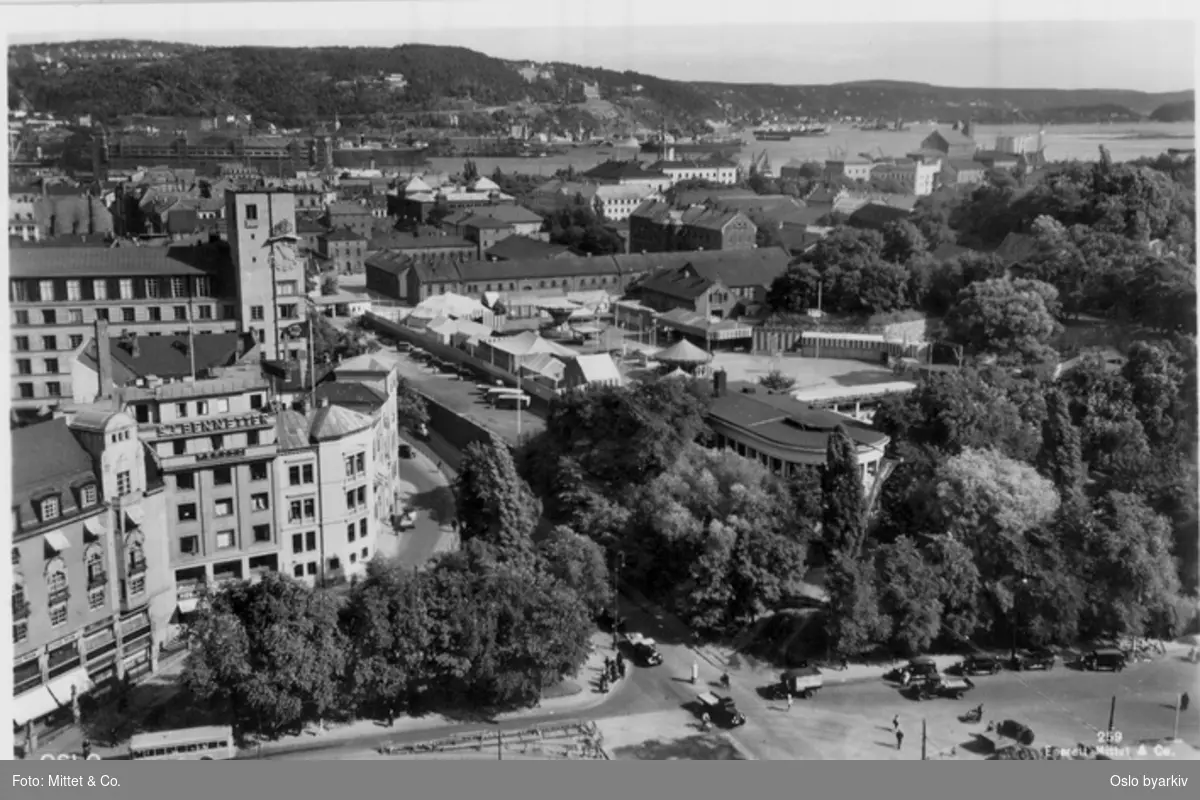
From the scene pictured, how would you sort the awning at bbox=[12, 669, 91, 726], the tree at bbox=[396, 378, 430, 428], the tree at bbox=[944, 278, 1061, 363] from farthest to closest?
the tree at bbox=[944, 278, 1061, 363] → the tree at bbox=[396, 378, 430, 428] → the awning at bbox=[12, 669, 91, 726]

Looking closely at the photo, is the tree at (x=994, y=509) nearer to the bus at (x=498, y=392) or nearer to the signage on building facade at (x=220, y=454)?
the signage on building facade at (x=220, y=454)

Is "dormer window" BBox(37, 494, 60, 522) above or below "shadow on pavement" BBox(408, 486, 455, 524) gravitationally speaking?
above

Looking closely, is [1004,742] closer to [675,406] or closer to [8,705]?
[675,406]

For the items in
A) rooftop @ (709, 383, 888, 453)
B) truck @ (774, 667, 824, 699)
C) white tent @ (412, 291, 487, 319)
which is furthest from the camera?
white tent @ (412, 291, 487, 319)

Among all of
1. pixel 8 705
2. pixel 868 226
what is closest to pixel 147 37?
pixel 8 705

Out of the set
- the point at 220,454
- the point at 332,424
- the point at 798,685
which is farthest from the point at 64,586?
the point at 798,685

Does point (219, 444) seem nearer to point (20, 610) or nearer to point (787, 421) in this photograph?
point (20, 610)

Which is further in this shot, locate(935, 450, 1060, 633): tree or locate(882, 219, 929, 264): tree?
locate(882, 219, 929, 264): tree

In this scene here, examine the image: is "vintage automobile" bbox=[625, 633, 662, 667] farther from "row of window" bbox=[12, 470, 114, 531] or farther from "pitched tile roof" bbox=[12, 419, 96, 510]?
"pitched tile roof" bbox=[12, 419, 96, 510]

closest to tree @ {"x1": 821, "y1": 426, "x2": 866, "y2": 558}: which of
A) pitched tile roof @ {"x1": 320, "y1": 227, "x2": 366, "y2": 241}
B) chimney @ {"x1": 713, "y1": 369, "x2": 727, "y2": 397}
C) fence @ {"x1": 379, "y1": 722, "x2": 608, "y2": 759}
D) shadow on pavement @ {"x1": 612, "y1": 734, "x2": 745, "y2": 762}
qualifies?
shadow on pavement @ {"x1": 612, "y1": 734, "x2": 745, "y2": 762}
